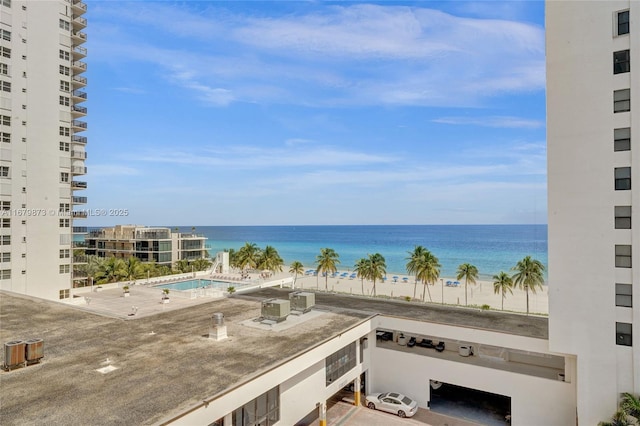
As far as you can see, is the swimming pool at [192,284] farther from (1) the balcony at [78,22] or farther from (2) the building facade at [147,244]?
(1) the balcony at [78,22]

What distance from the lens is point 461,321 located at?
73.2ft

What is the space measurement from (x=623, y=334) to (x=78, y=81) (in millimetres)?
52988

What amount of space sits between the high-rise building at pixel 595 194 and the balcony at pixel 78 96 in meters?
45.5

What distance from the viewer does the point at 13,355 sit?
13.4 meters

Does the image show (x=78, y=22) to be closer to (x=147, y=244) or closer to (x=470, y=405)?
(x=147, y=244)

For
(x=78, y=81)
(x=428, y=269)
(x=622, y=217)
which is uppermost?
(x=78, y=81)

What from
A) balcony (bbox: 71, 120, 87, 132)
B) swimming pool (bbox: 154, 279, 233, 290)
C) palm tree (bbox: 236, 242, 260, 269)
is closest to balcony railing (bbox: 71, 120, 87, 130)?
balcony (bbox: 71, 120, 87, 132)

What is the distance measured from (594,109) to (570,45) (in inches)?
132

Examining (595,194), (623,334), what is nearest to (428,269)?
(623,334)

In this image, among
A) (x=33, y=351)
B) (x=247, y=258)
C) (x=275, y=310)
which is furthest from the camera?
(x=247, y=258)

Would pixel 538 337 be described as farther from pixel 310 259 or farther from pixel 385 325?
pixel 310 259

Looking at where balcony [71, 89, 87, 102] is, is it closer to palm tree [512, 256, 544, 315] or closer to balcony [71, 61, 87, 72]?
balcony [71, 61, 87, 72]

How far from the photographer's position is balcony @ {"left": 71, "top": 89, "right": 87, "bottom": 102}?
40.8 metres

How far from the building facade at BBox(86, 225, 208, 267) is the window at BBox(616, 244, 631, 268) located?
245 ft
